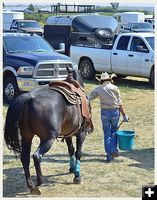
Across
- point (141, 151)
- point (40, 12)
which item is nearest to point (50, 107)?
point (141, 151)

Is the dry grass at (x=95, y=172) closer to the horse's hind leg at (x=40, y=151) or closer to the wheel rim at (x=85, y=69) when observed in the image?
the horse's hind leg at (x=40, y=151)

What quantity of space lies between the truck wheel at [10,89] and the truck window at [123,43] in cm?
520

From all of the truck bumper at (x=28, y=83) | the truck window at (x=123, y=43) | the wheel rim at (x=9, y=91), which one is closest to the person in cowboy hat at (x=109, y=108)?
the truck bumper at (x=28, y=83)

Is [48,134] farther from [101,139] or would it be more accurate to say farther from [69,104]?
[101,139]

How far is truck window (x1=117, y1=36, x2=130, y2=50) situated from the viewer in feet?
54.1

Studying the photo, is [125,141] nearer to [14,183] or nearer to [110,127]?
[110,127]

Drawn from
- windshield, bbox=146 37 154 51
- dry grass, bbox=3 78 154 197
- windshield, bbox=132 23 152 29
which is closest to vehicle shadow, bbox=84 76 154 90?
windshield, bbox=146 37 154 51

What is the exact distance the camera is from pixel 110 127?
25.7ft

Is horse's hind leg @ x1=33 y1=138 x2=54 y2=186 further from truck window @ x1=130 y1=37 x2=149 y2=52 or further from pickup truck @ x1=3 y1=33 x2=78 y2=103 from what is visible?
truck window @ x1=130 y1=37 x2=149 y2=52

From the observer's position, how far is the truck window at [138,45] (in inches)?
620

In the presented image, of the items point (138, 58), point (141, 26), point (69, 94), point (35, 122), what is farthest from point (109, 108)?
point (141, 26)

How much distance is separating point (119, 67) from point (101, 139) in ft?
25.2

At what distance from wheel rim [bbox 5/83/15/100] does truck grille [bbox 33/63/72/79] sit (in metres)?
0.82

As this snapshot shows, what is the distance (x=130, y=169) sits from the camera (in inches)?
288
